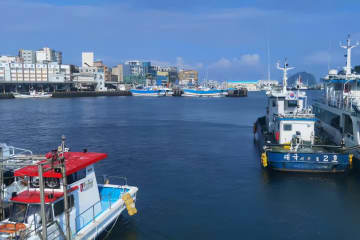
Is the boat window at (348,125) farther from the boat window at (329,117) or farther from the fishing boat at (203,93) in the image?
the fishing boat at (203,93)

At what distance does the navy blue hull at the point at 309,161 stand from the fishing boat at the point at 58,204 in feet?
40.7

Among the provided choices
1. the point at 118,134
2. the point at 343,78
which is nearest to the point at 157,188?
the point at 343,78

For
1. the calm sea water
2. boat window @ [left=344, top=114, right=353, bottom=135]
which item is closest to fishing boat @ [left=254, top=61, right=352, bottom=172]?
the calm sea water

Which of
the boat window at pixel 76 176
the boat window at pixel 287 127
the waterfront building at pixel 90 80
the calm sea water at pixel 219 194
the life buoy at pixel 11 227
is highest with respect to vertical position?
the waterfront building at pixel 90 80

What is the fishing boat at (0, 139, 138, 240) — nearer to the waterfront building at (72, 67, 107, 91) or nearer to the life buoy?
the life buoy

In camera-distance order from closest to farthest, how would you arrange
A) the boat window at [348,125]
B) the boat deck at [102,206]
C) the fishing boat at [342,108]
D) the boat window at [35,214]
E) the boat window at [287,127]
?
the boat window at [35,214], the boat deck at [102,206], the fishing boat at [342,108], the boat window at [287,127], the boat window at [348,125]

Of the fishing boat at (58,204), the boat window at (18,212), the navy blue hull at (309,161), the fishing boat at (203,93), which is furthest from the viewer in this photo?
the fishing boat at (203,93)

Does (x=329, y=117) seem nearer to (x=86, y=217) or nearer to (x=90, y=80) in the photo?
(x=86, y=217)

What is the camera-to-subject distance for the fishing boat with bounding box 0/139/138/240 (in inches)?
408

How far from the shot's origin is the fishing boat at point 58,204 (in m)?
10.4

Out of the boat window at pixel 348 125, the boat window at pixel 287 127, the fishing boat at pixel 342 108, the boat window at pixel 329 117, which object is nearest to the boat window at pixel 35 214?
the boat window at pixel 287 127

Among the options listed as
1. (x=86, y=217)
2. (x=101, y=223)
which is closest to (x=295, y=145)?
(x=101, y=223)

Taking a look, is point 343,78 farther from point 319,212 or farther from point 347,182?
point 319,212

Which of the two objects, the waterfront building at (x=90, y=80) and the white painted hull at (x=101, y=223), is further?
the waterfront building at (x=90, y=80)
